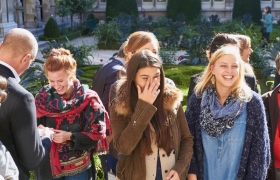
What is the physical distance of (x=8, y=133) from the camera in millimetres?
2062

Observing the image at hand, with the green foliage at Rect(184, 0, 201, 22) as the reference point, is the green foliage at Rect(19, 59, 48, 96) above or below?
below

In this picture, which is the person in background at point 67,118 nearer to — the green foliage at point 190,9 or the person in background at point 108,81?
the person in background at point 108,81

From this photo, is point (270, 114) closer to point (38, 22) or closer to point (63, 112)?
point (63, 112)

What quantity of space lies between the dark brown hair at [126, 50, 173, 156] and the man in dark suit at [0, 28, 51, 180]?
46cm

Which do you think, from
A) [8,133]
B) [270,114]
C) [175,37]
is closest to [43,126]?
[8,133]

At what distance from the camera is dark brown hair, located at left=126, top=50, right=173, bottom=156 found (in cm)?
219

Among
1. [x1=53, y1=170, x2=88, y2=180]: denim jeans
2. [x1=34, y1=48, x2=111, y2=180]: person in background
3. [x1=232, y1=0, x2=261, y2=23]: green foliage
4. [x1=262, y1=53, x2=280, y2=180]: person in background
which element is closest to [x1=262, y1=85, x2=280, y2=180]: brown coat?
[x1=262, y1=53, x2=280, y2=180]: person in background

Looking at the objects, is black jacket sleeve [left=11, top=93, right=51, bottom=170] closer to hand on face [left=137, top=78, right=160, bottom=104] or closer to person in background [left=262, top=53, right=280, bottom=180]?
hand on face [left=137, top=78, right=160, bottom=104]

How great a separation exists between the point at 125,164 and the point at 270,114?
0.92 metres

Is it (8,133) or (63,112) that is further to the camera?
(63,112)

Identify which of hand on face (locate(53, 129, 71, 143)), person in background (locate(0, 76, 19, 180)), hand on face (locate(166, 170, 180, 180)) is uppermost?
person in background (locate(0, 76, 19, 180))

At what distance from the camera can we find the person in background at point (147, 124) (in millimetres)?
2174

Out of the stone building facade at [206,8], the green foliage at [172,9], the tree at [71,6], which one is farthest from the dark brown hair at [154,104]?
the stone building facade at [206,8]

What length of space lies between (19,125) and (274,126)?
4.72 ft
